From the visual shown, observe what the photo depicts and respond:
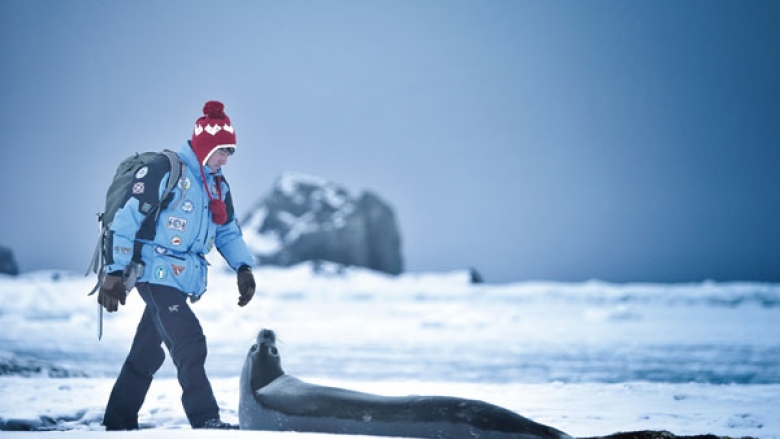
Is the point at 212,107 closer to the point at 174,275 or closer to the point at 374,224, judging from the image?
the point at 174,275

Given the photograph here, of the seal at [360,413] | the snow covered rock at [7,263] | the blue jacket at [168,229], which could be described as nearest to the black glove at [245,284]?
the blue jacket at [168,229]

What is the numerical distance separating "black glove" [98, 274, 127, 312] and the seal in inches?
29.8

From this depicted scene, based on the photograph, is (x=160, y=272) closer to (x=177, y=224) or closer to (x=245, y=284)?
(x=177, y=224)

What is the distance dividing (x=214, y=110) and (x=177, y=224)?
0.65 meters

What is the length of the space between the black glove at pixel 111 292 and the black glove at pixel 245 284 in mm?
743

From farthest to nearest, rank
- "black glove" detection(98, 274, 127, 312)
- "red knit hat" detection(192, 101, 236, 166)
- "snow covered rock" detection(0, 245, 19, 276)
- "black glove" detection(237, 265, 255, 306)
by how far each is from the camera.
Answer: "snow covered rock" detection(0, 245, 19, 276), "black glove" detection(237, 265, 255, 306), "red knit hat" detection(192, 101, 236, 166), "black glove" detection(98, 274, 127, 312)

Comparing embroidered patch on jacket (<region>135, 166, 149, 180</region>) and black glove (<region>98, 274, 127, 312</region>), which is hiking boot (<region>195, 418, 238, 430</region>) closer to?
black glove (<region>98, 274, 127, 312</region>)

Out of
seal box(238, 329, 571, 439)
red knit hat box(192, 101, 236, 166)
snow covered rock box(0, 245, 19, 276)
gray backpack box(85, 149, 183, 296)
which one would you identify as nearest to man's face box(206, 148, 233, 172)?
red knit hat box(192, 101, 236, 166)

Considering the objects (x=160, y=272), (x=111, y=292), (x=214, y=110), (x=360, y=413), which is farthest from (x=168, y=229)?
(x=360, y=413)

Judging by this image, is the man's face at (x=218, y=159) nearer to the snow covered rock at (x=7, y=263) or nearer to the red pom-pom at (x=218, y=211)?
the red pom-pom at (x=218, y=211)

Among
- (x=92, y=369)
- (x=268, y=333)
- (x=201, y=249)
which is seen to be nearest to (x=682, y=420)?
(x=268, y=333)

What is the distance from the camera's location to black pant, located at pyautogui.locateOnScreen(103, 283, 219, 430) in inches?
134

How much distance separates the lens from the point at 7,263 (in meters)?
60.7

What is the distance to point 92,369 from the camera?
7.77 m
